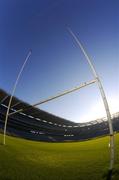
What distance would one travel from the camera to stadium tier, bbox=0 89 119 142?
278ft

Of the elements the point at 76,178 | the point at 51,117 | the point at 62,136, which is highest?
the point at 51,117

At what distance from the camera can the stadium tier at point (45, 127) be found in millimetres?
84875

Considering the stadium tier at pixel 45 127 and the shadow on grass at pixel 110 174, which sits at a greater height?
the stadium tier at pixel 45 127

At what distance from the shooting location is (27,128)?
333 ft

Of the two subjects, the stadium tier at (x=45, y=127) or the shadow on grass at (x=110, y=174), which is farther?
the stadium tier at (x=45, y=127)

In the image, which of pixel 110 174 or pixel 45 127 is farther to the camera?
pixel 45 127

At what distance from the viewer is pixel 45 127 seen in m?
112

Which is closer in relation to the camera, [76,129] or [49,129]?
[49,129]

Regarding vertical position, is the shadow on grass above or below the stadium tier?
below

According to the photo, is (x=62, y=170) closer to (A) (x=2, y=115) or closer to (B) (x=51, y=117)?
(A) (x=2, y=115)

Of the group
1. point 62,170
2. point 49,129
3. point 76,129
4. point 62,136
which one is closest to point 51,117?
point 49,129

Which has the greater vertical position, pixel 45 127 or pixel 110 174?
pixel 45 127

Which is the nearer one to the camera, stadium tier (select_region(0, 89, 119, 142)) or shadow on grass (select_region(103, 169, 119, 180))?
shadow on grass (select_region(103, 169, 119, 180))

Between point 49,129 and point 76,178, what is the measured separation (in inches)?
4261
